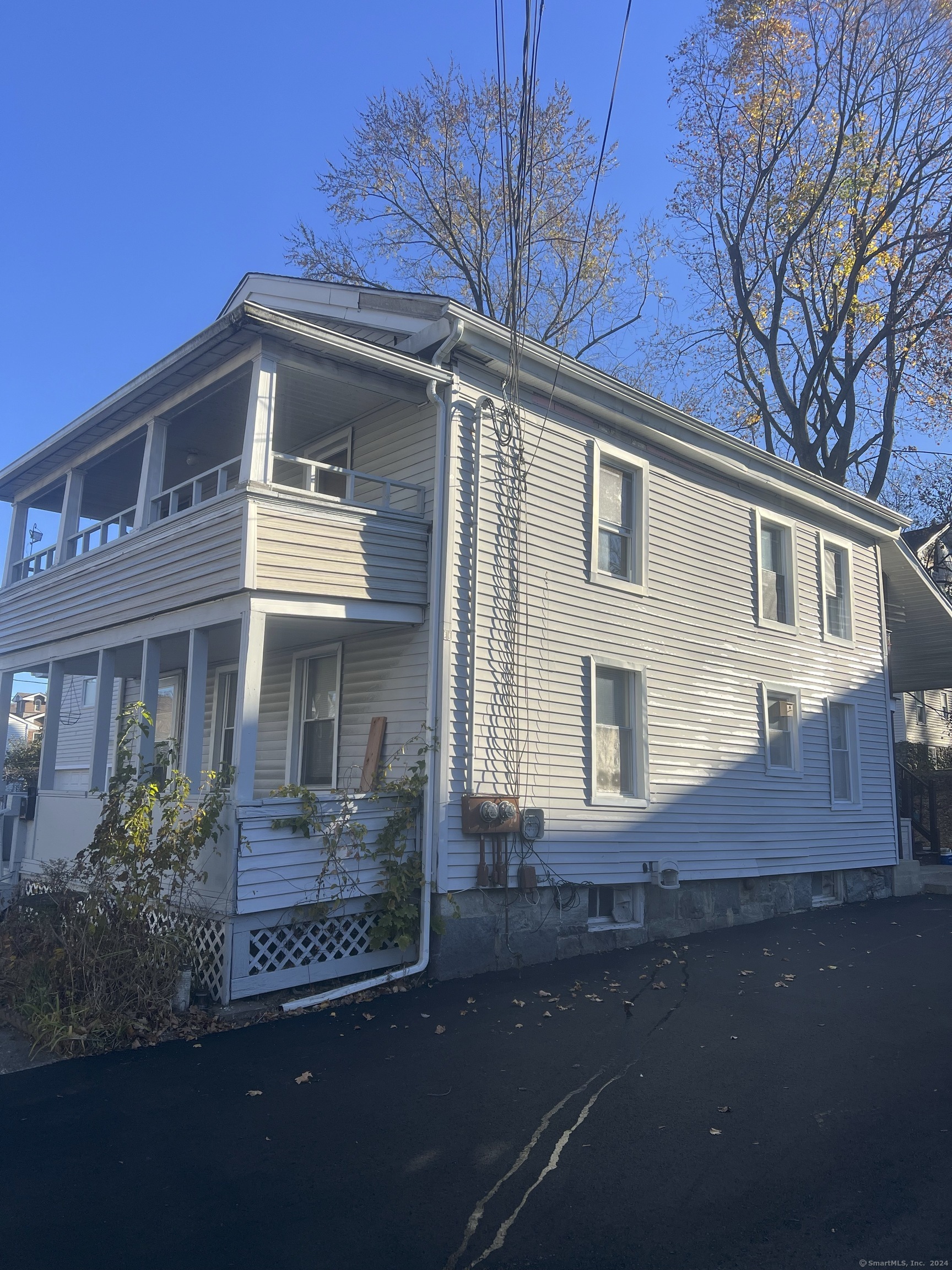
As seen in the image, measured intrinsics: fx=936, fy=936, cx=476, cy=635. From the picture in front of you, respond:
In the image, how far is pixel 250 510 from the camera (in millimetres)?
8859

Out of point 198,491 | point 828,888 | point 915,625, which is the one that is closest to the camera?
point 198,491

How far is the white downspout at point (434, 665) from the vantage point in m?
9.02

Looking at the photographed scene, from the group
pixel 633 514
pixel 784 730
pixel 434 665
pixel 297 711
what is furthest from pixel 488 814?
pixel 784 730

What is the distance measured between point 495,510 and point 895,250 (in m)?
19.1

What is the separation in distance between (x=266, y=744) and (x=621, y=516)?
5.69 metres

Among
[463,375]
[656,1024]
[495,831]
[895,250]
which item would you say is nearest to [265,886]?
[495,831]

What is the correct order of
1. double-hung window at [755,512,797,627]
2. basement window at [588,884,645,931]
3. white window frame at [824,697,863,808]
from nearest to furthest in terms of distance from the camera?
basement window at [588,884,645,931]
double-hung window at [755,512,797,627]
white window frame at [824,697,863,808]

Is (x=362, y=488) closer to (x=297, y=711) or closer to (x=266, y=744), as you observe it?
(x=297, y=711)

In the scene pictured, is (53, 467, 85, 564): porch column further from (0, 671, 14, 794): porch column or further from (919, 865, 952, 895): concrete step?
(919, 865, 952, 895): concrete step

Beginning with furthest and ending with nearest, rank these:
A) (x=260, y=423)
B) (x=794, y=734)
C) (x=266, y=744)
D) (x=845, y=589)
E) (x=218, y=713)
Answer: (x=845, y=589), (x=794, y=734), (x=218, y=713), (x=266, y=744), (x=260, y=423)

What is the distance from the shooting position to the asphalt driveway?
4.23 m

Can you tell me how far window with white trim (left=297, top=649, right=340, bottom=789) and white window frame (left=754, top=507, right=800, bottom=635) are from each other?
260 inches

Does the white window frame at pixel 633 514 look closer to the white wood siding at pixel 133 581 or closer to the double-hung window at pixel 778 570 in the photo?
the double-hung window at pixel 778 570

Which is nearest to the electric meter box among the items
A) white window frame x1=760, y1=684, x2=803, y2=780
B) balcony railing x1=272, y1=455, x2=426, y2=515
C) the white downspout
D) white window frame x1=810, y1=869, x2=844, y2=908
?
the white downspout
